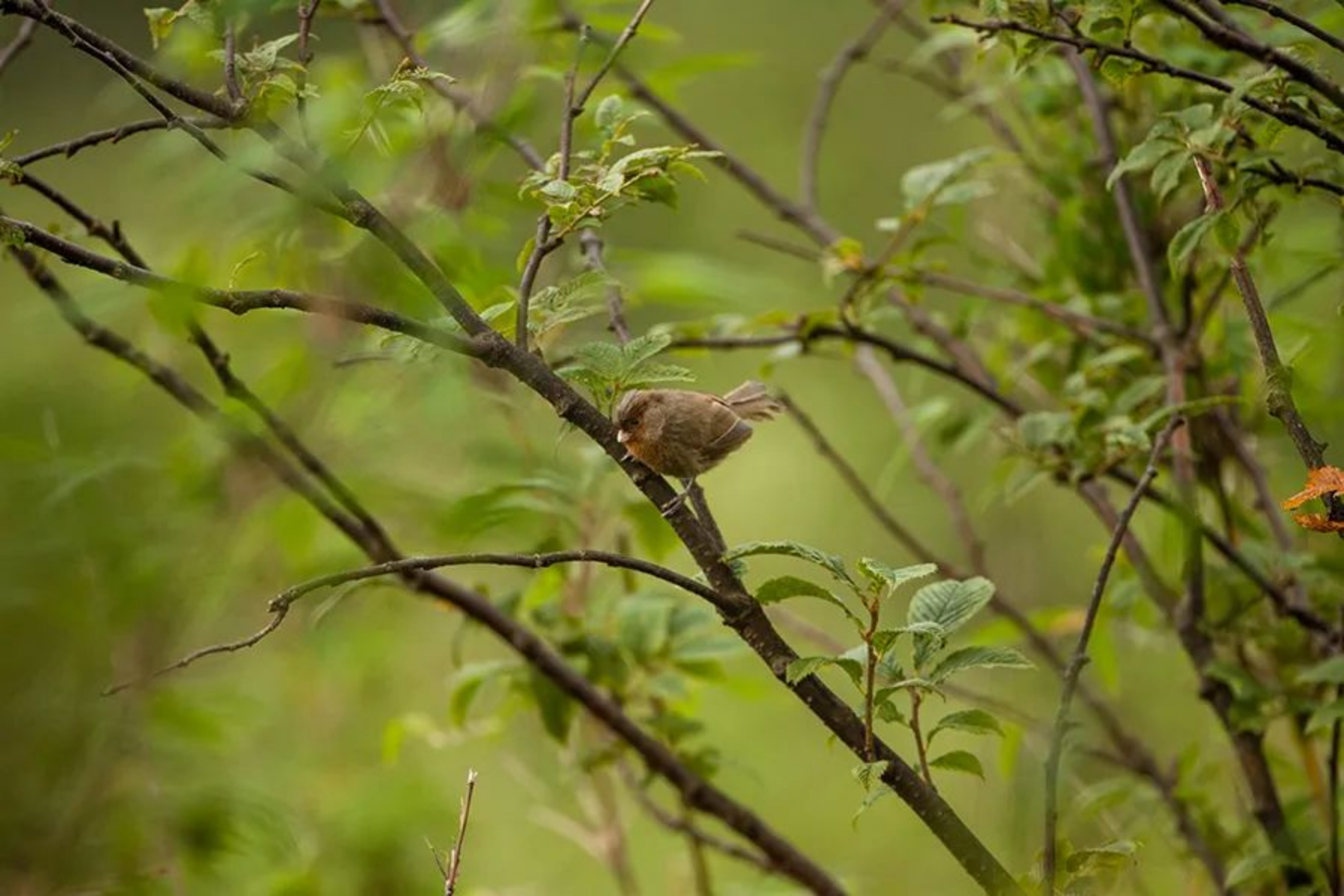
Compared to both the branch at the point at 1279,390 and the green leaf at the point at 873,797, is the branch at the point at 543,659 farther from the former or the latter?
the branch at the point at 1279,390

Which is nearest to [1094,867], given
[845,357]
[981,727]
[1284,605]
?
[981,727]


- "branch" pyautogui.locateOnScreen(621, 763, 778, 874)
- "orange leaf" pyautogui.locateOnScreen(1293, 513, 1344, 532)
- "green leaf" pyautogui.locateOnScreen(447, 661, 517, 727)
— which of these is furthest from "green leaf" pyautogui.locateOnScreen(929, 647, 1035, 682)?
"green leaf" pyautogui.locateOnScreen(447, 661, 517, 727)

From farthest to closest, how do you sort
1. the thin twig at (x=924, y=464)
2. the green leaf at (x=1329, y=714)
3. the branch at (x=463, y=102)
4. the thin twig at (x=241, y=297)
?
the thin twig at (x=924, y=464), the branch at (x=463, y=102), the green leaf at (x=1329, y=714), the thin twig at (x=241, y=297)

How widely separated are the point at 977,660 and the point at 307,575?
837mm

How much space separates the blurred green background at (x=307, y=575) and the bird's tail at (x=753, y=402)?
0.13 m

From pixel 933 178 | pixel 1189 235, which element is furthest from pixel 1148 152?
pixel 933 178

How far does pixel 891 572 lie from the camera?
738 mm

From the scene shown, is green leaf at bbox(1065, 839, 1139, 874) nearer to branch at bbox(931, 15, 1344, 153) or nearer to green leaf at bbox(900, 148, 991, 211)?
branch at bbox(931, 15, 1344, 153)

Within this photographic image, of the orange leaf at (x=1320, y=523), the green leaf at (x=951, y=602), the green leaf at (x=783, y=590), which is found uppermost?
the orange leaf at (x=1320, y=523)

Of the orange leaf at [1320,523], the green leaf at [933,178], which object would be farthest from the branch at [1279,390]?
the green leaf at [933,178]

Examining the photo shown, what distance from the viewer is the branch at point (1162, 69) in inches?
30.1

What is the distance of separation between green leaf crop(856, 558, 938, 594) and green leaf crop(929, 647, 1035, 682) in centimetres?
6

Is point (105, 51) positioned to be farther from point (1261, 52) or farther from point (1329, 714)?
point (1329, 714)

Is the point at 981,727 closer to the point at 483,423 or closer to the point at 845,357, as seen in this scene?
the point at 845,357
